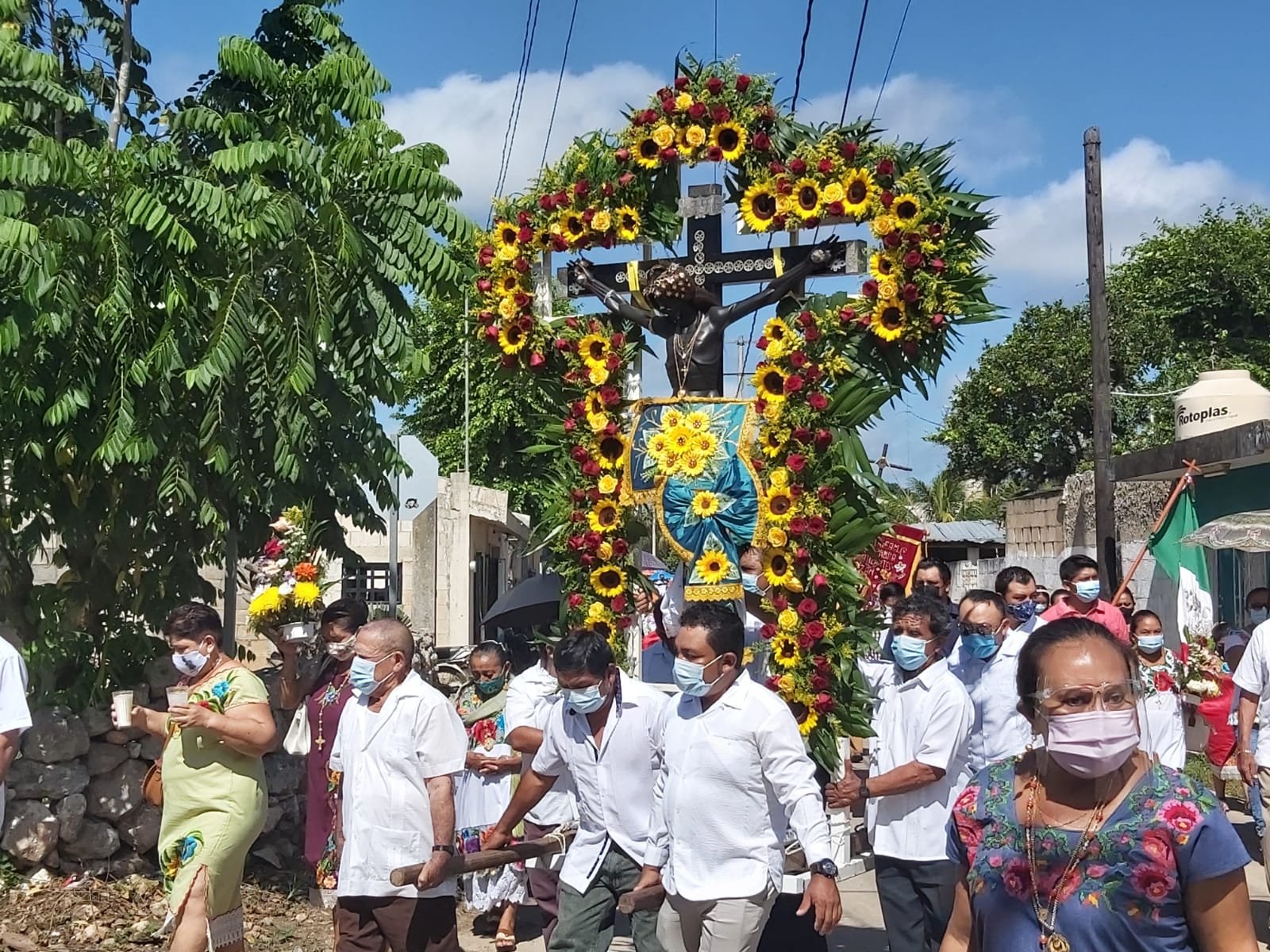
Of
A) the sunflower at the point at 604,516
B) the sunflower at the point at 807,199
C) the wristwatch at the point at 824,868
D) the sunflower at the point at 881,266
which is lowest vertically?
the wristwatch at the point at 824,868

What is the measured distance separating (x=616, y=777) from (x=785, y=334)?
2860mm

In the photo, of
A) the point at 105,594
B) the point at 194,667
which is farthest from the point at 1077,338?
the point at 194,667

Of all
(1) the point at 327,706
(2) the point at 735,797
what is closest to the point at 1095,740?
(2) the point at 735,797

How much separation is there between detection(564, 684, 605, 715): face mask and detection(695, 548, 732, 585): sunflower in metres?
1.90

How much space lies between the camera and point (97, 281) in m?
7.95

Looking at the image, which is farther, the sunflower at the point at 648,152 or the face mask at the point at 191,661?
the sunflower at the point at 648,152

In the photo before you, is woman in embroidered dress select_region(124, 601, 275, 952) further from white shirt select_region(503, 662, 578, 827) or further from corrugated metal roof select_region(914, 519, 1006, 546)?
corrugated metal roof select_region(914, 519, 1006, 546)

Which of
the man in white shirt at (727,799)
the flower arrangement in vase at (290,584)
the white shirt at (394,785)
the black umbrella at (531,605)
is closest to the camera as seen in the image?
the man in white shirt at (727,799)

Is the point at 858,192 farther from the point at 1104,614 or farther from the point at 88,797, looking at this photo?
the point at 88,797

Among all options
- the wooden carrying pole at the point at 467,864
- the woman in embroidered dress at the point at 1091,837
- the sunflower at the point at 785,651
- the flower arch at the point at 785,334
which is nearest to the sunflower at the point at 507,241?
the flower arch at the point at 785,334

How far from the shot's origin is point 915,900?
18.7 feet

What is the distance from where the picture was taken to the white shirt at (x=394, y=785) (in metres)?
5.30

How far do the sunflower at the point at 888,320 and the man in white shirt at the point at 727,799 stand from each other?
9.18ft

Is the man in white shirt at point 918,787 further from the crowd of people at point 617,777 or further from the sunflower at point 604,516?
the sunflower at point 604,516
